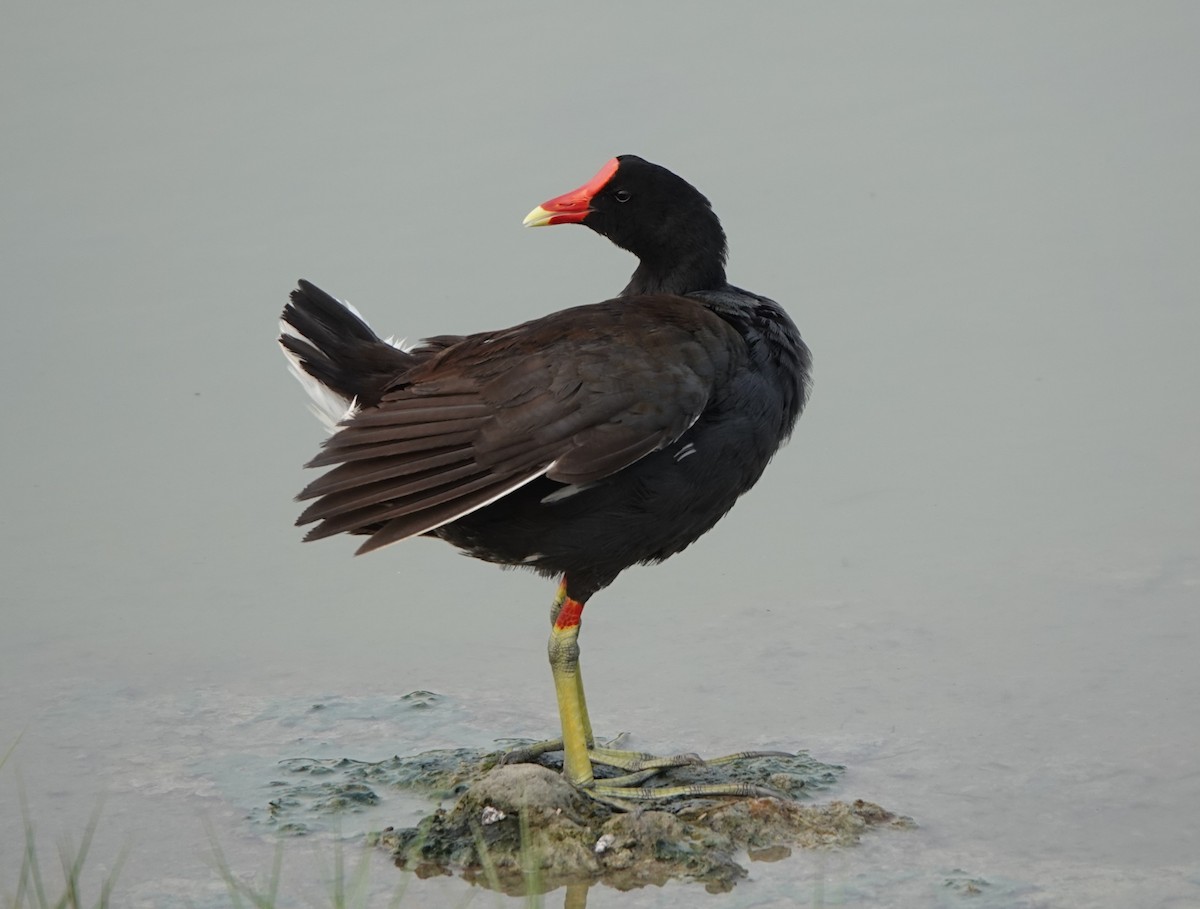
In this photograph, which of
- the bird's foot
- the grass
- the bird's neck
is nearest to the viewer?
the grass

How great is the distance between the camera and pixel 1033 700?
15.6ft

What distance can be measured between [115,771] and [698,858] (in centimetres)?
159

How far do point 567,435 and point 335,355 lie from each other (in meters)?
0.94

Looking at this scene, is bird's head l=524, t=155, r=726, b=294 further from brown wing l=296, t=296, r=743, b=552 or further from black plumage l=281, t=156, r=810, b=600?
brown wing l=296, t=296, r=743, b=552

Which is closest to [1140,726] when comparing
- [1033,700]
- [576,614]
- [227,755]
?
[1033,700]

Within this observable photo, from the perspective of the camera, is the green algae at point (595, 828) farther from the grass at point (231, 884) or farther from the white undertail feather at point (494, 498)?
the white undertail feather at point (494, 498)

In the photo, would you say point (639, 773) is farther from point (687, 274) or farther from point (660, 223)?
point (660, 223)

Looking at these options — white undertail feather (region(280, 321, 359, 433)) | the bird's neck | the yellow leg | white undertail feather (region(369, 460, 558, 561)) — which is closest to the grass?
the yellow leg

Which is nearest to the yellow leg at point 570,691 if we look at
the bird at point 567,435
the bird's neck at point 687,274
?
the bird at point 567,435

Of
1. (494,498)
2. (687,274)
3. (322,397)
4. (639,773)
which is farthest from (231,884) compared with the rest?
(687,274)

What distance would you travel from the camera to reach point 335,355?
15.3ft

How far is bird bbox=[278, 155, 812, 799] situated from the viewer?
3953mm

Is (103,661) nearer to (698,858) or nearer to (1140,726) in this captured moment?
(698,858)

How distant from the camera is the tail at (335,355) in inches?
181
